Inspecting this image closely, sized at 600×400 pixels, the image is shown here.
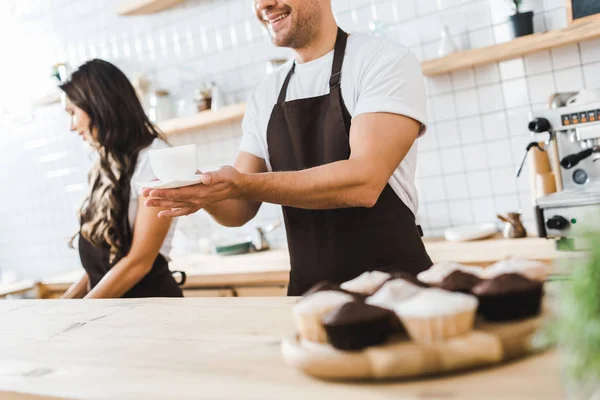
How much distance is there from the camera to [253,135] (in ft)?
7.04

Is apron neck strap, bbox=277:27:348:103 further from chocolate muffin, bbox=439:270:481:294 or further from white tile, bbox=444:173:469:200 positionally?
white tile, bbox=444:173:469:200

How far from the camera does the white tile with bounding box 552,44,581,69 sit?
2.81 m

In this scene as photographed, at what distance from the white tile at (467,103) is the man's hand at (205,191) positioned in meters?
1.85

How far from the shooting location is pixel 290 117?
2.02 metres

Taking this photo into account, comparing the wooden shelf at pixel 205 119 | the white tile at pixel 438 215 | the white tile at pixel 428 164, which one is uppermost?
the wooden shelf at pixel 205 119

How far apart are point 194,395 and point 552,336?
1.67ft

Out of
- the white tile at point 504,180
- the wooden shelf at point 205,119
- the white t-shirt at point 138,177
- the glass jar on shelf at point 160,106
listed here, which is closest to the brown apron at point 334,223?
the white t-shirt at point 138,177

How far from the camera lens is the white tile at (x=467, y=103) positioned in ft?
10.1

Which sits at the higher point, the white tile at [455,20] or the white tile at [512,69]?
the white tile at [455,20]

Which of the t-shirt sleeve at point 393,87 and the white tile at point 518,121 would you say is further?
the white tile at point 518,121

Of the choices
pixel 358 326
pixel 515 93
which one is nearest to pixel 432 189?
pixel 515 93

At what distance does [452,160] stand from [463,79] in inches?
15.3

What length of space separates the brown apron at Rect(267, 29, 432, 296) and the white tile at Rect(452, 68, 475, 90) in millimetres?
1257

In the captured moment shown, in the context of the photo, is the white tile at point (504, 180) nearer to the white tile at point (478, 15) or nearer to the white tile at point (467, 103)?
the white tile at point (467, 103)
